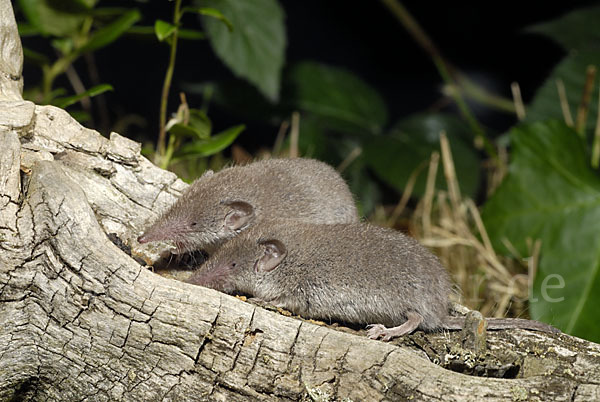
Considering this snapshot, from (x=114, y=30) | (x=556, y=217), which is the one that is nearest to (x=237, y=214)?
(x=114, y=30)

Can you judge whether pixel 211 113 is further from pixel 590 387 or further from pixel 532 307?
pixel 590 387

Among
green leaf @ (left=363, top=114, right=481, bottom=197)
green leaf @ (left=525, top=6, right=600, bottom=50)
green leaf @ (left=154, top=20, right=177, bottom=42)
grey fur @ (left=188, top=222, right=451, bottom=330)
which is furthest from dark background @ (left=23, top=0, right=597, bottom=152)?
grey fur @ (left=188, top=222, right=451, bottom=330)

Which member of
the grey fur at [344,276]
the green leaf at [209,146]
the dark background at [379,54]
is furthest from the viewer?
the dark background at [379,54]

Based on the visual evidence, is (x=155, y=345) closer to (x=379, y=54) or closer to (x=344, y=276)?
(x=344, y=276)

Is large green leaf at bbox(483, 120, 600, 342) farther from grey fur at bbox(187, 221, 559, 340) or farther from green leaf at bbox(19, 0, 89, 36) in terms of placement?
green leaf at bbox(19, 0, 89, 36)

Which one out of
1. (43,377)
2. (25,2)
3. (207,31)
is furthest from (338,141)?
(43,377)

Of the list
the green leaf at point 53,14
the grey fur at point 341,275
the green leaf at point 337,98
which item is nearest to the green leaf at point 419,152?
the green leaf at point 337,98

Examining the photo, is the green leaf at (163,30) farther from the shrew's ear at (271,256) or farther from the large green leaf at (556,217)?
the large green leaf at (556,217)
